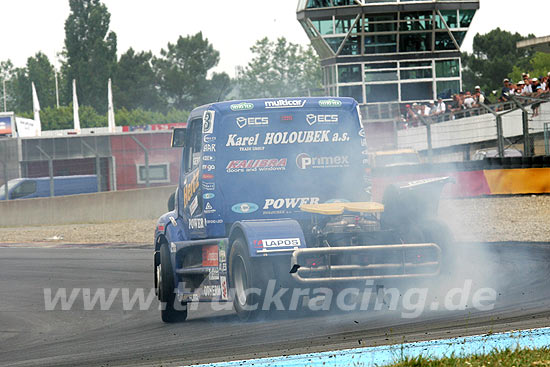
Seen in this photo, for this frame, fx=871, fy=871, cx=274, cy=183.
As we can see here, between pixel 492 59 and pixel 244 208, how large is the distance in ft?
359

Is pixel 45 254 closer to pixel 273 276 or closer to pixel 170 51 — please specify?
pixel 273 276

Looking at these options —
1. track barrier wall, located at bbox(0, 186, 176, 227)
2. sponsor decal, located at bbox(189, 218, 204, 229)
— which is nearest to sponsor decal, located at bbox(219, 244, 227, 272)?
sponsor decal, located at bbox(189, 218, 204, 229)

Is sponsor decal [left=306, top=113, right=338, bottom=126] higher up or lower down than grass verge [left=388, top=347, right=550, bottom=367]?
higher up

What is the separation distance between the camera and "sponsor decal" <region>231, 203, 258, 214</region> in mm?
9523

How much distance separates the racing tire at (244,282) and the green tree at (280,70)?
5441 inches

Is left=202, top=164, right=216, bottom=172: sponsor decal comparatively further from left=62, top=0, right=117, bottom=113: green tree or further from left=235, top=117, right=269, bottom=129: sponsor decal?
left=62, top=0, right=117, bottom=113: green tree

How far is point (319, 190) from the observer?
9.73 meters

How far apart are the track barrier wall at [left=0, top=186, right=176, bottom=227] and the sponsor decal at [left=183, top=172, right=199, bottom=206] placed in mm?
18748

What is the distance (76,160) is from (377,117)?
18102 mm

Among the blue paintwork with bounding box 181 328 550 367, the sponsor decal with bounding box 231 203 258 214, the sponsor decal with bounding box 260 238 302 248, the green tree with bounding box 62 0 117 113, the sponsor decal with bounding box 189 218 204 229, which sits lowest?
the blue paintwork with bounding box 181 328 550 367

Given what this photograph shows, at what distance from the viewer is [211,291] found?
9.48 m

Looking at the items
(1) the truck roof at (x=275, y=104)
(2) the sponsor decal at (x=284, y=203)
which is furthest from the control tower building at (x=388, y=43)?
(2) the sponsor decal at (x=284, y=203)

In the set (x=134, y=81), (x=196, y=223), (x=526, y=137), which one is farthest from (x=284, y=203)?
(x=134, y=81)

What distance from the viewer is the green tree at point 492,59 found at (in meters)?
105
